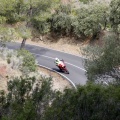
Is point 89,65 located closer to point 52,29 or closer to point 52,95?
point 52,95

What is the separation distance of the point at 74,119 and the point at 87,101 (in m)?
0.85

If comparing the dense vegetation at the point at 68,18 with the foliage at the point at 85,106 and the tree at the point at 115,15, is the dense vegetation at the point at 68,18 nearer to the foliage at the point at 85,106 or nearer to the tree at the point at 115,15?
the tree at the point at 115,15

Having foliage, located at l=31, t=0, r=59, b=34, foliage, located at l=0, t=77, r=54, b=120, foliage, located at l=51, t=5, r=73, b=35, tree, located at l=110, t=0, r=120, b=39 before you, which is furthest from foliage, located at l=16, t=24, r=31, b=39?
foliage, located at l=0, t=77, r=54, b=120

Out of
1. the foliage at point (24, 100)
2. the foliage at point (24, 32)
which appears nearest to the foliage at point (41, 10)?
the foliage at point (24, 32)

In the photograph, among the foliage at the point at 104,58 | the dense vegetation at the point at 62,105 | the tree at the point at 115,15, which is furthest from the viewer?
the tree at the point at 115,15

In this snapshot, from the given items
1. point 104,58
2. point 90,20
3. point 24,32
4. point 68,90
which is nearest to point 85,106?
point 68,90

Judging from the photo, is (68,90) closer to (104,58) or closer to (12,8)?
(104,58)

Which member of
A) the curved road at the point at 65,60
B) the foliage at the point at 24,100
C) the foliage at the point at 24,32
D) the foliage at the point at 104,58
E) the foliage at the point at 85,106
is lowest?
the curved road at the point at 65,60

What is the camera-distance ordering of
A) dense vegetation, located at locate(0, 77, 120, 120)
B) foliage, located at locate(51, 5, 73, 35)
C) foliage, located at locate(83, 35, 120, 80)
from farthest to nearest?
foliage, located at locate(51, 5, 73, 35) → foliage, located at locate(83, 35, 120, 80) → dense vegetation, located at locate(0, 77, 120, 120)

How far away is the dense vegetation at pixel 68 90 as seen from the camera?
9281mm

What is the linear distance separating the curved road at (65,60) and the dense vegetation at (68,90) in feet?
12.3

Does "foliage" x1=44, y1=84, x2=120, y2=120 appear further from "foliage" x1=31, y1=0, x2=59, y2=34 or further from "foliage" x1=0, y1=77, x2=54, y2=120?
"foliage" x1=31, y1=0, x2=59, y2=34

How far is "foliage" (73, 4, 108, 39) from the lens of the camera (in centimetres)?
3716

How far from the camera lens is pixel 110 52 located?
17.4 metres
